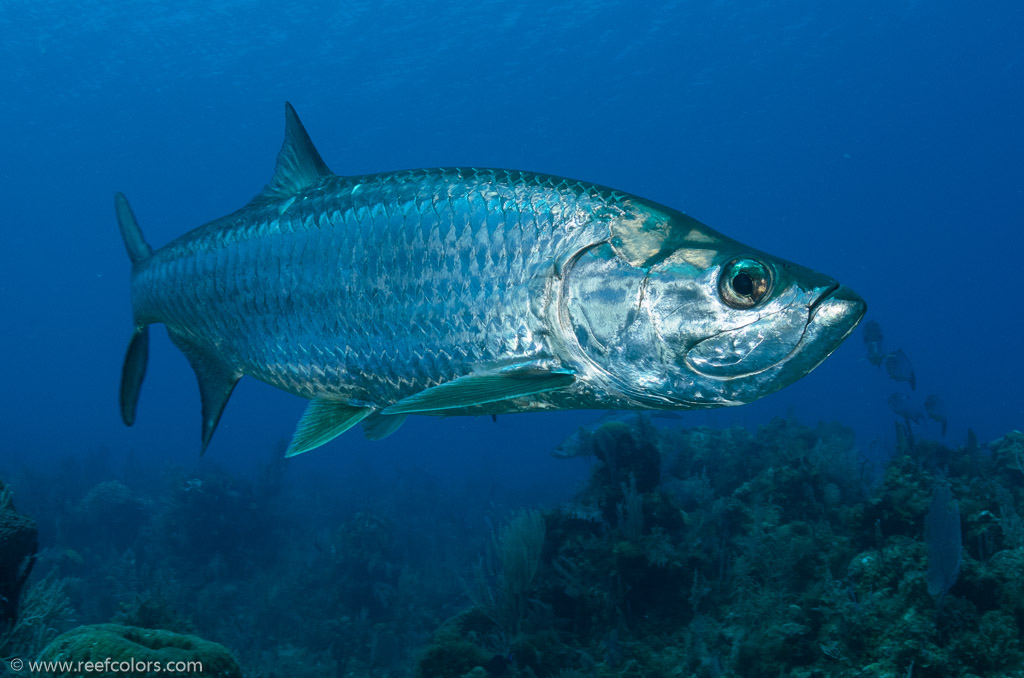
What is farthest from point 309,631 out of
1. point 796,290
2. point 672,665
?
point 796,290

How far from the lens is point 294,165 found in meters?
3.29

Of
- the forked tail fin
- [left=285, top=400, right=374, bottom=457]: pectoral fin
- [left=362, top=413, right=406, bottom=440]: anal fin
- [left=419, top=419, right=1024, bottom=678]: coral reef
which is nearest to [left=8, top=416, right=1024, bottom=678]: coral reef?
[left=419, top=419, right=1024, bottom=678]: coral reef

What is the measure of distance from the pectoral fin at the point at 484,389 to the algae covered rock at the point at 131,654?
227cm

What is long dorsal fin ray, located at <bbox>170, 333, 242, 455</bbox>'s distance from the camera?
10.9ft

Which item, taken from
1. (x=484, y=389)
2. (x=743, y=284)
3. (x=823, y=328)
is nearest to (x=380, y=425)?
(x=484, y=389)

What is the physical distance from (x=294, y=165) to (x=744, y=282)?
8.70 feet

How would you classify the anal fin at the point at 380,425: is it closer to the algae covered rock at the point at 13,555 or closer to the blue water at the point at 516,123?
the algae covered rock at the point at 13,555

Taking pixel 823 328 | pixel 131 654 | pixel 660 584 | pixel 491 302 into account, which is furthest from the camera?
pixel 660 584

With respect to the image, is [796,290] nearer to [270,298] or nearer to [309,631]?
[270,298]

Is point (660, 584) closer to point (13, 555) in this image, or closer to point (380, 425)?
point (380, 425)

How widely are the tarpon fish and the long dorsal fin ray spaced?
21cm

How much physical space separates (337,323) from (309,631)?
8.84m

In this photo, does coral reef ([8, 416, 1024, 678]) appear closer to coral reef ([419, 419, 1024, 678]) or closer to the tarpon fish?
coral reef ([419, 419, 1024, 678])

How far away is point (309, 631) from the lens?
9391 millimetres
